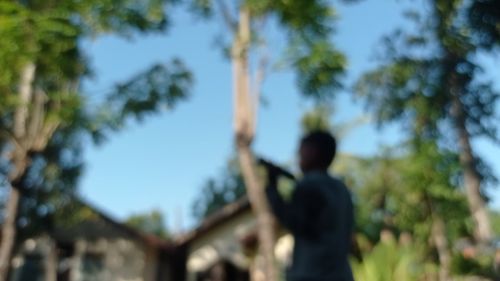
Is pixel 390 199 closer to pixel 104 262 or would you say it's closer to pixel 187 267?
pixel 187 267

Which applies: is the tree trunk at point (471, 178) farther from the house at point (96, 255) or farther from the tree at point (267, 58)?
the house at point (96, 255)

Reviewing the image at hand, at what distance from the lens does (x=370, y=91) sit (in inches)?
886

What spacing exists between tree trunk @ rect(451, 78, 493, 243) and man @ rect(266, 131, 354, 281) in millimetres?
14963

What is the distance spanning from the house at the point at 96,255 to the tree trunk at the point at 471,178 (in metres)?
11.8

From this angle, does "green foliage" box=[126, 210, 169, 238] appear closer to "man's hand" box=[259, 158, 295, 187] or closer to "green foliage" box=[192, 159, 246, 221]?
"green foliage" box=[192, 159, 246, 221]

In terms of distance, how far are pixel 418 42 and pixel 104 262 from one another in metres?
14.7

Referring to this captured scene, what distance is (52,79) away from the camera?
1503 centimetres

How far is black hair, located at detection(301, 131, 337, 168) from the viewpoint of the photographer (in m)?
2.67

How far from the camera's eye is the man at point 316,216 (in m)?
2.52

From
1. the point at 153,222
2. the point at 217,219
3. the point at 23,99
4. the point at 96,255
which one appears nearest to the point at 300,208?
the point at 23,99

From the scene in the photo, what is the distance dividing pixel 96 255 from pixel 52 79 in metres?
10.1

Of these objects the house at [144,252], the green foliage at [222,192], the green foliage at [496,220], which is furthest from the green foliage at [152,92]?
the green foliage at [496,220]

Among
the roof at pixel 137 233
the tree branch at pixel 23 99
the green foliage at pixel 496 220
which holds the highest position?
the tree branch at pixel 23 99

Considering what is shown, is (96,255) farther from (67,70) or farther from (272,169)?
(272,169)
